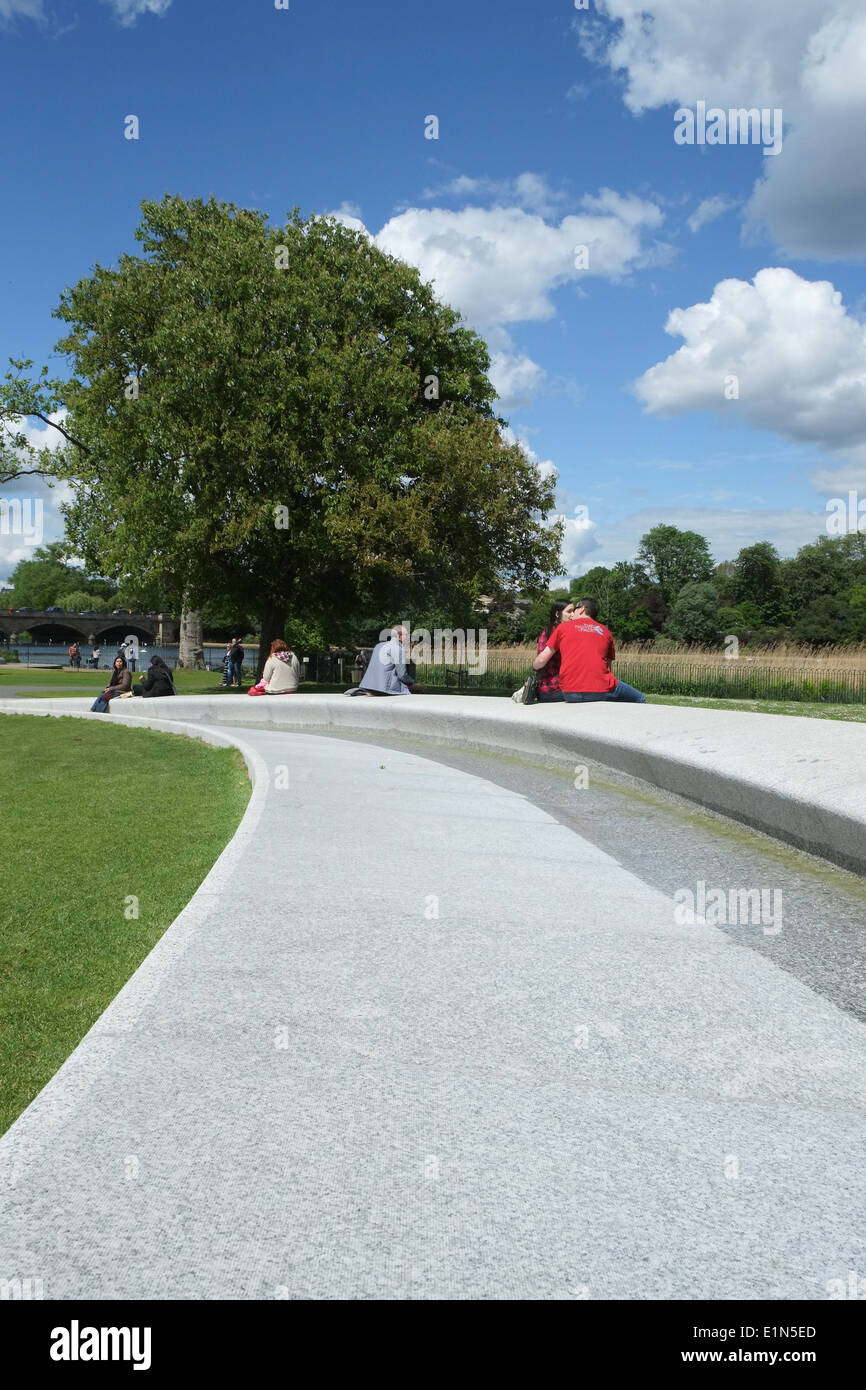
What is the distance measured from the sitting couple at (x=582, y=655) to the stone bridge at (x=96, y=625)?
92.8 m

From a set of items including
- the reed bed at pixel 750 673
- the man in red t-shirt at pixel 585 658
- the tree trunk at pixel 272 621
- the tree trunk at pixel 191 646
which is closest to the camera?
the man in red t-shirt at pixel 585 658

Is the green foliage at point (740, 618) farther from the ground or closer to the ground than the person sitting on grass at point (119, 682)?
farther from the ground

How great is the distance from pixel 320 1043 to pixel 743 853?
12.8 ft

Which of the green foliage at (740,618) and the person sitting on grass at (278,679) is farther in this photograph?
the green foliage at (740,618)

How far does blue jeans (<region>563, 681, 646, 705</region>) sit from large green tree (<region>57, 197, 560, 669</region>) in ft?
41.9

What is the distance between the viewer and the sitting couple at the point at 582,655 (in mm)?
14266

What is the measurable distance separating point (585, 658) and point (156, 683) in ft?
40.4

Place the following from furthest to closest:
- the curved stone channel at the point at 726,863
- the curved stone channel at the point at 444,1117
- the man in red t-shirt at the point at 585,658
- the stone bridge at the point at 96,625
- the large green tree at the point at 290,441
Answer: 1. the stone bridge at the point at 96,625
2. the large green tree at the point at 290,441
3. the man in red t-shirt at the point at 585,658
4. the curved stone channel at the point at 726,863
5. the curved stone channel at the point at 444,1117

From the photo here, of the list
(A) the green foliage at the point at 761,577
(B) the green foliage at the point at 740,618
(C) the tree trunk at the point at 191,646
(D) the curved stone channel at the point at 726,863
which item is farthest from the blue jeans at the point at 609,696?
(A) the green foliage at the point at 761,577

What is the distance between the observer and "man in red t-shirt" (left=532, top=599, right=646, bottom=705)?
14266 millimetres

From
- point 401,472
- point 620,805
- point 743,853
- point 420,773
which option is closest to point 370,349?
point 401,472

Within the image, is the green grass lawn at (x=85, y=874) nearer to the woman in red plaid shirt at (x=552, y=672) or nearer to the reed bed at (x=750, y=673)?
the woman in red plaid shirt at (x=552, y=672)

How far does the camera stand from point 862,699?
25031mm
